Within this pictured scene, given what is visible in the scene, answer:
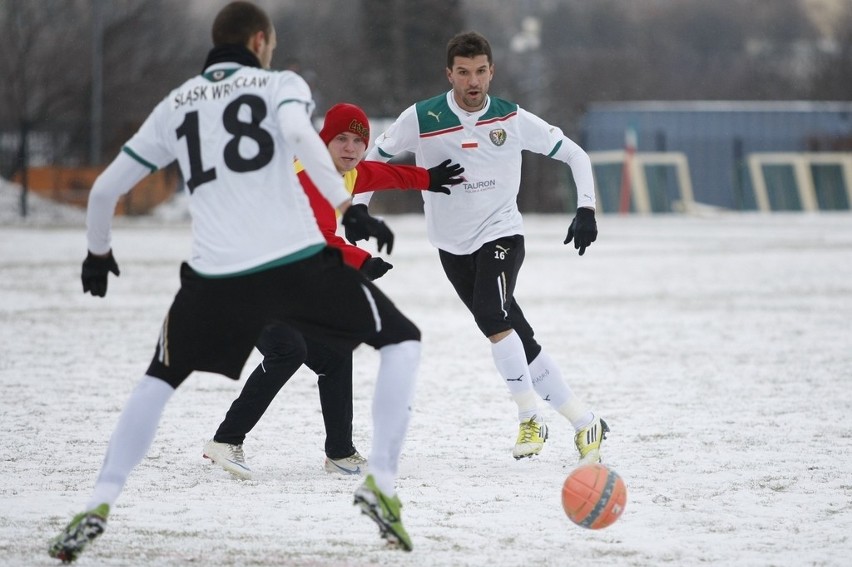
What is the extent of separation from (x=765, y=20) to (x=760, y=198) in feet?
217

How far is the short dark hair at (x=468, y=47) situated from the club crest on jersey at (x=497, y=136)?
327 mm

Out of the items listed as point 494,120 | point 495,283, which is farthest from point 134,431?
point 494,120

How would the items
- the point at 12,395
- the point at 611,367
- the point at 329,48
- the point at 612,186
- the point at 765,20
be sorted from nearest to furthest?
the point at 12,395 → the point at 611,367 → the point at 612,186 → the point at 329,48 → the point at 765,20

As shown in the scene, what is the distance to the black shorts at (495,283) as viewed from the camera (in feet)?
20.8

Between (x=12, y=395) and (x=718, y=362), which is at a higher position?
(x=12, y=395)

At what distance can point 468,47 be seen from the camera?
20.6 ft

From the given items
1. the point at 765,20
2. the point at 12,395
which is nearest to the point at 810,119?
the point at 12,395

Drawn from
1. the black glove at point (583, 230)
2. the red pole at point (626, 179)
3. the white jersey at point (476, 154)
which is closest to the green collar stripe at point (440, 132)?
the white jersey at point (476, 154)

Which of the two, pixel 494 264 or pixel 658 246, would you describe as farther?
pixel 658 246

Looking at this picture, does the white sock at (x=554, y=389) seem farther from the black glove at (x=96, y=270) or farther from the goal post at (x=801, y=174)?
the goal post at (x=801, y=174)

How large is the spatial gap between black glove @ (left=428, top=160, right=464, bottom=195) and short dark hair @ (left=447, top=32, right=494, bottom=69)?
0.61 m

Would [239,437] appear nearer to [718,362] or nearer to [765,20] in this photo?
[718,362]

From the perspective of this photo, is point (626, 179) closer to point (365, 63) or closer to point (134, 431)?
point (365, 63)

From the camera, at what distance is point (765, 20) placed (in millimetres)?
100312
